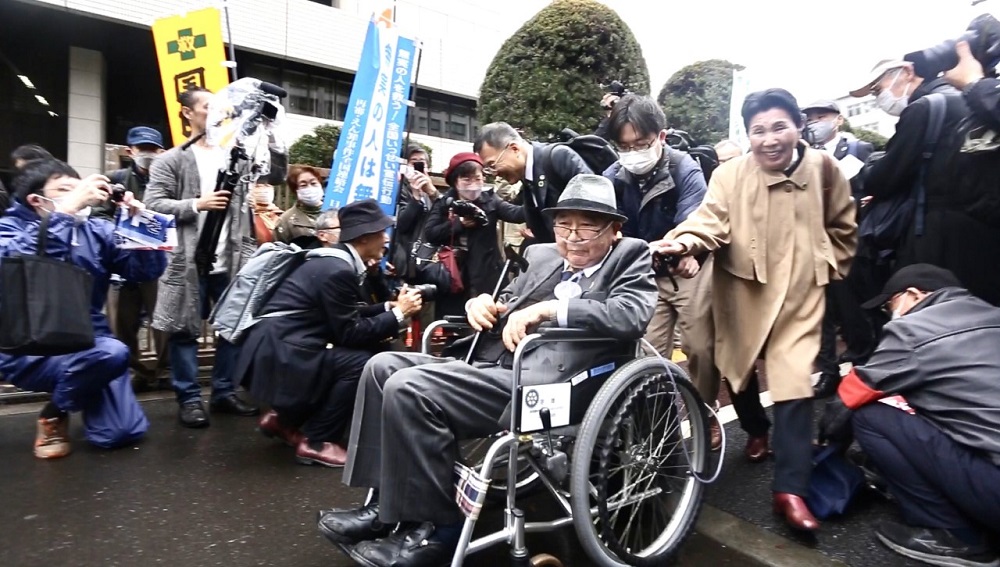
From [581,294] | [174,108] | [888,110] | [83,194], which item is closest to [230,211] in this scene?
[83,194]

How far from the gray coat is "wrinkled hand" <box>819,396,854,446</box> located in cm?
355

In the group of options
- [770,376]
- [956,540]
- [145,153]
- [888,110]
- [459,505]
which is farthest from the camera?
[145,153]

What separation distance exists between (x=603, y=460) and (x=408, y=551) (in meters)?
0.70

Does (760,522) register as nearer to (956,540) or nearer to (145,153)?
(956,540)

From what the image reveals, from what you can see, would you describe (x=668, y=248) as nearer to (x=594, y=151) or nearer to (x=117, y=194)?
(x=594, y=151)

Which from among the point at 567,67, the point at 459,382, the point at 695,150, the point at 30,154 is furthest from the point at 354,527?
the point at 567,67

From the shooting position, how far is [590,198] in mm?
2332

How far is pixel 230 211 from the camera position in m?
4.11

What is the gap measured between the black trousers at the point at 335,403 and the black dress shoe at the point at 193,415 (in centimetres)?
83

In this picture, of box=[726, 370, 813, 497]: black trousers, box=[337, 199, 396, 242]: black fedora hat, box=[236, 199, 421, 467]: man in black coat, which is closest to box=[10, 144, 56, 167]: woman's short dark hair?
box=[236, 199, 421, 467]: man in black coat

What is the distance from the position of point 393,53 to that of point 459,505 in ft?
14.6

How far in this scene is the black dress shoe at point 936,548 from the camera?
2.12m

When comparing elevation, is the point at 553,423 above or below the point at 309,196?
below

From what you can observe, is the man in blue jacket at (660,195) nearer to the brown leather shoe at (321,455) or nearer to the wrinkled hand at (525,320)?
the wrinkled hand at (525,320)
